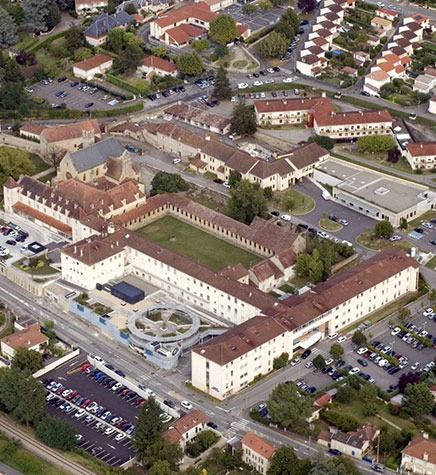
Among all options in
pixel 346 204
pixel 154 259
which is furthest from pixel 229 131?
pixel 154 259

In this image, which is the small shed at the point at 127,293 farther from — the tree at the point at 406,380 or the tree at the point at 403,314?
the tree at the point at 406,380

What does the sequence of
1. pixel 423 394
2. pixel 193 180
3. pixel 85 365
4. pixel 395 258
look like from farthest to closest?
pixel 193 180
pixel 395 258
pixel 85 365
pixel 423 394

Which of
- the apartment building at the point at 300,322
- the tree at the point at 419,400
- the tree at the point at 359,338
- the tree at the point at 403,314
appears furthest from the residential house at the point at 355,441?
the tree at the point at 403,314

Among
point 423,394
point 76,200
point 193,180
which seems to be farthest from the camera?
point 193,180

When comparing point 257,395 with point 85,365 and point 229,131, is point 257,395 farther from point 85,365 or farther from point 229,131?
point 229,131

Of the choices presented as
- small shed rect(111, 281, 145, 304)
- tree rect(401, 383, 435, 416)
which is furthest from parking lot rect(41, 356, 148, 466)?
tree rect(401, 383, 435, 416)

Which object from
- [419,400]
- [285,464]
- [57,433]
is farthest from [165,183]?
[285,464]
